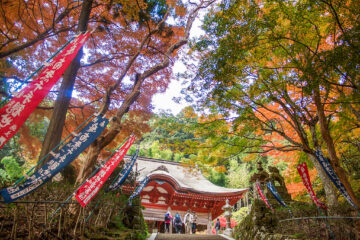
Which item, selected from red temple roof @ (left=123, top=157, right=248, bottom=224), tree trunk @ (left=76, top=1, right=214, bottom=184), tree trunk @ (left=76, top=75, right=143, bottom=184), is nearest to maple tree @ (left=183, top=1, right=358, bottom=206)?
tree trunk @ (left=76, top=1, right=214, bottom=184)

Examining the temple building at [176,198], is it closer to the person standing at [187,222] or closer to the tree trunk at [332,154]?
the person standing at [187,222]

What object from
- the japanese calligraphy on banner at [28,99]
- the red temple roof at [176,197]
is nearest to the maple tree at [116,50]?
the japanese calligraphy on banner at [28,99]

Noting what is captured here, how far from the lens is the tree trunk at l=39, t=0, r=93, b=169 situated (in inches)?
215

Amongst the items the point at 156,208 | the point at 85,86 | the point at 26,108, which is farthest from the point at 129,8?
the point at 156,208

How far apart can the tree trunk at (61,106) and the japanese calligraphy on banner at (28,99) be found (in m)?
2.76

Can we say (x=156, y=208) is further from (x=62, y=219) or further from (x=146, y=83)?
(x=62, y=219)

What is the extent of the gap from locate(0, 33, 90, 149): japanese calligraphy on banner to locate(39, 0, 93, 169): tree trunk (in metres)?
2.76

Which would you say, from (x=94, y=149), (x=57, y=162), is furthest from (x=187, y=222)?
(x=57, y=162)

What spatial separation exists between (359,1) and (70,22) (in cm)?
879

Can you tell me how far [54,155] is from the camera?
3338mm

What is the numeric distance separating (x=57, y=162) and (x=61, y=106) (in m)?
3.14

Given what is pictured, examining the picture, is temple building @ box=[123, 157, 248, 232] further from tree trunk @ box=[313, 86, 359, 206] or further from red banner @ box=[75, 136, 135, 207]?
tree trunk @ box=[313, 86, 359, 206]

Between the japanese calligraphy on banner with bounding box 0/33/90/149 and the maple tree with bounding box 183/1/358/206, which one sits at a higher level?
the maple tree with bounding box 183/1/358/206

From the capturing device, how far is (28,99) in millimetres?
2811
